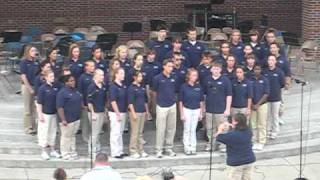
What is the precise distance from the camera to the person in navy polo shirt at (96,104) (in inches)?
509

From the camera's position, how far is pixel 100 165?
364 inches

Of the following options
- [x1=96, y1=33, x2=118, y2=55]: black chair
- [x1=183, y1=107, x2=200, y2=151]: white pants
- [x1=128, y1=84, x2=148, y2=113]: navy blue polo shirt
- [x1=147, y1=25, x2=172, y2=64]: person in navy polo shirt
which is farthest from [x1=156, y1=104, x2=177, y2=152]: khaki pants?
[x1=96, y1=33, x2=118, y2=55]: black chair

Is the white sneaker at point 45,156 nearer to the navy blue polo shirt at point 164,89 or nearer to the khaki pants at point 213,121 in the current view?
the navy blue polo shirt at point 164,89

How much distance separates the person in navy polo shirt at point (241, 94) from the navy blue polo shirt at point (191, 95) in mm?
681

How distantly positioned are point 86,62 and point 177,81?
5.64 ft

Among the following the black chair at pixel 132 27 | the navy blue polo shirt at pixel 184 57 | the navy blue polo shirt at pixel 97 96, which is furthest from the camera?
the black chair at pixel 132 27

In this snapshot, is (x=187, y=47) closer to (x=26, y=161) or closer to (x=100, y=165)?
(x=26, y=161)

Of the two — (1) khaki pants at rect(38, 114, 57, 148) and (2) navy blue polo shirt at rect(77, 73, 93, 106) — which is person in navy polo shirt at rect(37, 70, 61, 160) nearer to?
(1) khaki pants at rect(38, 114, 57, 148)

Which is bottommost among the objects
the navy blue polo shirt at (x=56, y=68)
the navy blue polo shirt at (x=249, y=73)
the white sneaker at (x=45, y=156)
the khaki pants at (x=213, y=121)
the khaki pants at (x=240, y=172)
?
the white sneaker at (x=45, y=156)

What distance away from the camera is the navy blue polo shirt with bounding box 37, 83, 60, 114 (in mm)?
12898

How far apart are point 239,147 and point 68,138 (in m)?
3.68

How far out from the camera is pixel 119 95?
42.5ft

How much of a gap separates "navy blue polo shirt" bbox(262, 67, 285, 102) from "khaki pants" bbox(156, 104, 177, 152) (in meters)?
1.96

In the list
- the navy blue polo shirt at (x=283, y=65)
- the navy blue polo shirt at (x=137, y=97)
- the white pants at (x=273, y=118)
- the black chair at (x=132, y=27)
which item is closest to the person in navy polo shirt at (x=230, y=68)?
the navy blue polo shirt at (x=283, y=65)
